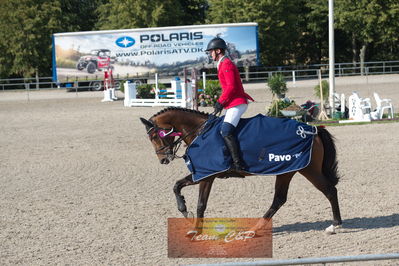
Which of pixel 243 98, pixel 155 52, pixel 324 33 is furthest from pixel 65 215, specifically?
pixel 324 33

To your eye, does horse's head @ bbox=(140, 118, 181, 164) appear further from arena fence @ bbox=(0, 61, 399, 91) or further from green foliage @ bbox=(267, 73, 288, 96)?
arena fence @ bbox=(0, 61, 399, 91)

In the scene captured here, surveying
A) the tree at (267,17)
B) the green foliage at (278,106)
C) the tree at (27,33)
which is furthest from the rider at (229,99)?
the tree at (27,33)

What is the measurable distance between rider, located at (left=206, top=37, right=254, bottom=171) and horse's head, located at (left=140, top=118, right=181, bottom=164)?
0.66 meters

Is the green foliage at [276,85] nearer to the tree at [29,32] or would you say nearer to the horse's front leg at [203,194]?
the horse's front leg at [203,194]

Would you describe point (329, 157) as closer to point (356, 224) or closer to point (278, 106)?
point (356, 224)

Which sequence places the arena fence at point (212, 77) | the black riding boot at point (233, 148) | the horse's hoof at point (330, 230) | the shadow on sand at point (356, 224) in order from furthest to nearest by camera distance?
the arena fence at point (212, 77) < the shadow on sand at point (356, 224) < the horse's hoof at point (330, 230) < the black riding boot at point (233, 148)

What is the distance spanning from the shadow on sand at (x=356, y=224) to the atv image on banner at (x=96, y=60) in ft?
104

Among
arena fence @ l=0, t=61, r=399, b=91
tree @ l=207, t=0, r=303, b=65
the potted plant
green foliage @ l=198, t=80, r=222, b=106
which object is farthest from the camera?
tree @ l=207, t=0, r=303, b=65

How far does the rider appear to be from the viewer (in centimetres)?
695

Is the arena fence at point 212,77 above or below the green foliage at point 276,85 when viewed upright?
above

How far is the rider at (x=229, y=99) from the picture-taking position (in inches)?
273

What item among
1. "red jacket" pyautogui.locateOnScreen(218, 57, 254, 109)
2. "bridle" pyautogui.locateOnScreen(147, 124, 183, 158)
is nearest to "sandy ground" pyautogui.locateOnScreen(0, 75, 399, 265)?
"bridle" pyautogui.locateOnScreen(147, 124, 183, 158)

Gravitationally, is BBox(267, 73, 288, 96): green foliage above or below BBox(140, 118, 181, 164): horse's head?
above

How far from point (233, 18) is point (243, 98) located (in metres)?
38.9
